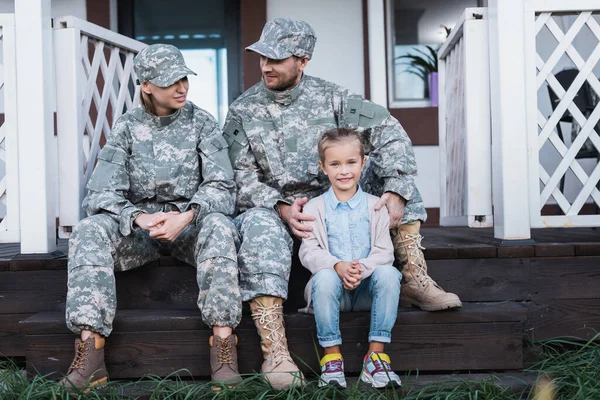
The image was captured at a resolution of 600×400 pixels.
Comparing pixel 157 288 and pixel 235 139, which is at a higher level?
pixel 235 139

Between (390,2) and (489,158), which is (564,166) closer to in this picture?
(489,158)

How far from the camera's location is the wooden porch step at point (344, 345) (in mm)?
2568

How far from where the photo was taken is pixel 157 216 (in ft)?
8.46

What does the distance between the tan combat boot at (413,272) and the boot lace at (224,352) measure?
73 centimetres

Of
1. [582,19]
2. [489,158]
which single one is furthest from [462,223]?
[582,19]

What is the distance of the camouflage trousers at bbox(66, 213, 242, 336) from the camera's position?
8.04ft

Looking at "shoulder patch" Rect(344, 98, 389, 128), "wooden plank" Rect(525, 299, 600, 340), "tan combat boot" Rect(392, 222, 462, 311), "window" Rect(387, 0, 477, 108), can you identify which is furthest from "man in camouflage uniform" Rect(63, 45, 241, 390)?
"window" Rect(387, 0, 477, 108)

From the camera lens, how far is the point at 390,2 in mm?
5770

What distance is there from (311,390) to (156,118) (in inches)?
50.0

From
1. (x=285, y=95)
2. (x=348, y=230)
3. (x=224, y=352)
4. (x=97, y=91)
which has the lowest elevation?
(x=224, y=352)

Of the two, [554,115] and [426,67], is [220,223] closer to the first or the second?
[554,115]

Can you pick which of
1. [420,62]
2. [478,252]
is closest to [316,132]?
[478,252]

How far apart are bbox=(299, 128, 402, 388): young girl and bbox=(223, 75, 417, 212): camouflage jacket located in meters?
0.26

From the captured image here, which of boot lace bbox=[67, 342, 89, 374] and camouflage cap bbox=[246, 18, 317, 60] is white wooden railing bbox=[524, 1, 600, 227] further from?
boot lace bbox=[67, 342, 89, 374]
